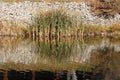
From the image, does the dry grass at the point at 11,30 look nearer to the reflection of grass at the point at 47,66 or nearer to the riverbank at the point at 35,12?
the riverbank at the point at 35,12

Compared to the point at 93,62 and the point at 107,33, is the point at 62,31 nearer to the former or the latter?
the point at 107,33

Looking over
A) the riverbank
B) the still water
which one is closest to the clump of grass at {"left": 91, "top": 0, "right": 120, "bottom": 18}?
A: the riverbank

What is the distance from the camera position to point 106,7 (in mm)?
43625

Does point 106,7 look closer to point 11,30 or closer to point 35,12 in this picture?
point 35,12

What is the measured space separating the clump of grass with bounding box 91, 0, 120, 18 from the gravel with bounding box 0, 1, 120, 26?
1.58 feet

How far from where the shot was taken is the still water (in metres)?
23.1

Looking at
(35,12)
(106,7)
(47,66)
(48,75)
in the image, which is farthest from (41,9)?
(48,75)

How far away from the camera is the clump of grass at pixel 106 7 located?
42.9 meters

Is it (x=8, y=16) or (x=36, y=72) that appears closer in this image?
(x=36, y=72)

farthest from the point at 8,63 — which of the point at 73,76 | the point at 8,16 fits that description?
the point at 8,16

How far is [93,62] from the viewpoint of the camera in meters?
26.8

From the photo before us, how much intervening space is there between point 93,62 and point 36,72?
4229mm

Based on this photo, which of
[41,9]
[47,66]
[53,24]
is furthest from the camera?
[41,9]

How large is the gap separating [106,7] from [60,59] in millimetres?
16900
